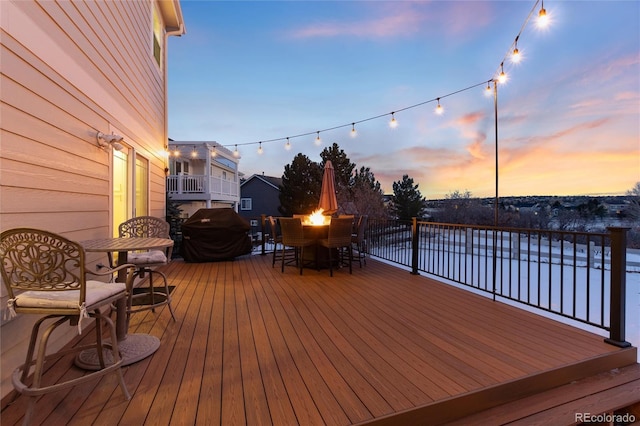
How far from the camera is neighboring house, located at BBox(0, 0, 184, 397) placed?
5.63ft

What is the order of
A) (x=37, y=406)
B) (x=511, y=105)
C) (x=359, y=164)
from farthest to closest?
(x=359, y=164) → (x=511, y=105) → (x=37, y=406)

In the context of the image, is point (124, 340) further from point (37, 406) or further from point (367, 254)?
point (367, 254)

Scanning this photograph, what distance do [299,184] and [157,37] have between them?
1431 centimetres

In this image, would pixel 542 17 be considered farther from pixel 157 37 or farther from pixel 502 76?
pixel 157 37

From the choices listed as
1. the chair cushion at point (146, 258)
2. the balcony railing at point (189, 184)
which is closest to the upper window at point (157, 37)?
the chair cushion at point (146, 258)

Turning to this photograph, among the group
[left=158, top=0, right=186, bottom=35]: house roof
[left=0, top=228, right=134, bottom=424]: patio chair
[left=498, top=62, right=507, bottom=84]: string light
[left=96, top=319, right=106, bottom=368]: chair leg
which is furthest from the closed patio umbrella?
[left=0, top=228, right=134, bottom=424]: patio chair

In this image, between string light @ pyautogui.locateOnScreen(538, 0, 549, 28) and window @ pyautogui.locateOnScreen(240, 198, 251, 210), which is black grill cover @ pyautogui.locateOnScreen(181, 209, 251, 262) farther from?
window @ pyautogui.locateOnScreen(240, 198, 251, 210)

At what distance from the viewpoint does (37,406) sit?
5.11 feet

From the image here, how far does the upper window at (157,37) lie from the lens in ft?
18.5

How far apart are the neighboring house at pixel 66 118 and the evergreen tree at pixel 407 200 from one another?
Answer: 739 inches

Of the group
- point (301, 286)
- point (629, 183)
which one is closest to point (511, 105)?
point (629, 183)

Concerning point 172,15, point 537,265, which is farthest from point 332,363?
point 172,15

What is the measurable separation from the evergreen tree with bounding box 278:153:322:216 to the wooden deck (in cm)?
1621

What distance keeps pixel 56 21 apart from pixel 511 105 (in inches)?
456
